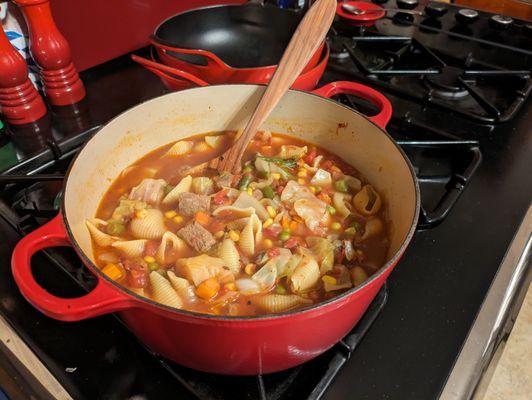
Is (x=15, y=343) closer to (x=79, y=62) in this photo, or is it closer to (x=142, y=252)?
(x=142, y=252)

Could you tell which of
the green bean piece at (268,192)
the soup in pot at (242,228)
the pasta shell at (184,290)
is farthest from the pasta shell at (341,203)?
the pasta shell at (184,290)

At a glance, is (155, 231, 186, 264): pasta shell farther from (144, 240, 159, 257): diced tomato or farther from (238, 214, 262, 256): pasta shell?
(238, 214, 262, 256): pasta shell

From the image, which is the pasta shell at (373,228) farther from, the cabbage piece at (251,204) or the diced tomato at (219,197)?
the diced tomato at (219,197)

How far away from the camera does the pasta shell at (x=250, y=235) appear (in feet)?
4.66

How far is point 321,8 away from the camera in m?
1.55

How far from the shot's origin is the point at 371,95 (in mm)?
1555

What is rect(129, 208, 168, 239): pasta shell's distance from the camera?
4.80ft

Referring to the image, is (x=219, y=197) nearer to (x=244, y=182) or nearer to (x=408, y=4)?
(x=244, y=182)

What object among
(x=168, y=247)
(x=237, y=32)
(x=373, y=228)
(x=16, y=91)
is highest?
(x=237, y=32)

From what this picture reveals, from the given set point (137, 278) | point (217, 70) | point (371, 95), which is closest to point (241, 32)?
point (217, 70)

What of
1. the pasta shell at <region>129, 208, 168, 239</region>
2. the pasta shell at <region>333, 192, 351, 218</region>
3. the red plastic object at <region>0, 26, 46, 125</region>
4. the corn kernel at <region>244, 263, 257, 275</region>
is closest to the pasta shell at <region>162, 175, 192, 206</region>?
the pasta shell at <region>129, 208, 168, 239</region>

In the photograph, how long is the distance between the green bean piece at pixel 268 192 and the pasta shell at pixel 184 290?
467mm

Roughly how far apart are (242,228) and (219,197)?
0.16 metres

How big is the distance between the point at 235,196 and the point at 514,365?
1482mm
